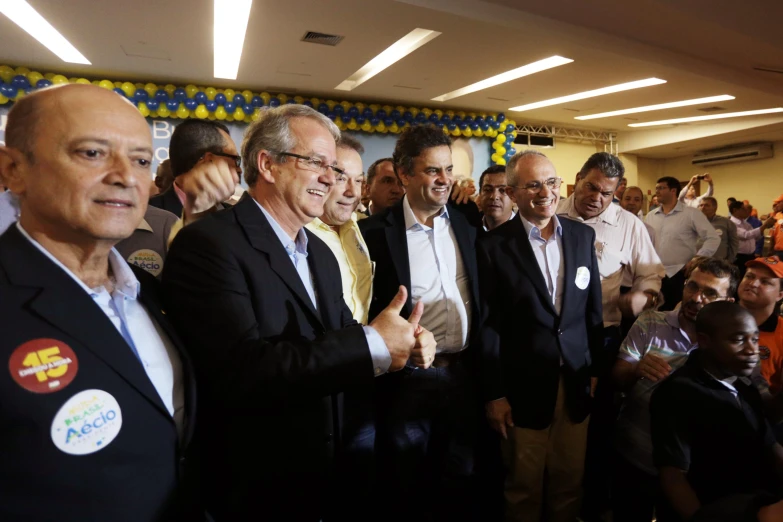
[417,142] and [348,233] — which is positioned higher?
[417,142]

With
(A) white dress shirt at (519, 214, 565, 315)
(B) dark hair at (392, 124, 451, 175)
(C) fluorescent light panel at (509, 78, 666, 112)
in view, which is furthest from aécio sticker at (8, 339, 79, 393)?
(C) fluorescent light panel at (509, 78, 666, 112)

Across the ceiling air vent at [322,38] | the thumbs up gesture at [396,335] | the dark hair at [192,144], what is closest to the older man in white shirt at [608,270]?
the thumbs up gesture at [396,335]

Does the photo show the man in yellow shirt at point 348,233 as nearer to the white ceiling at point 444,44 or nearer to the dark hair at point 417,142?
the dark hair at point 417,142

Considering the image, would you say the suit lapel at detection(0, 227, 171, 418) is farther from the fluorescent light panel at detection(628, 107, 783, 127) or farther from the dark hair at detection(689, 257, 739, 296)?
the fluorescent light panel at detection(628, 107, 783, 127)

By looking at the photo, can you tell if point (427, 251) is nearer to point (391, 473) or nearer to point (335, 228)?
point (335, 228)

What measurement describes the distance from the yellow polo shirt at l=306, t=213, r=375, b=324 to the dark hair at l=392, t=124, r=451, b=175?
407 millimetres

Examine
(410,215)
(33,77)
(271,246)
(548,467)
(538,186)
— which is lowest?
(548,467)

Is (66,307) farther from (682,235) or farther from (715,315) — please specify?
(682,235)

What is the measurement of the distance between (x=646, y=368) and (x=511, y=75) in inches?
265

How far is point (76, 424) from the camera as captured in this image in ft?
2.55

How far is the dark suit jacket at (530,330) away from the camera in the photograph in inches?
80.2

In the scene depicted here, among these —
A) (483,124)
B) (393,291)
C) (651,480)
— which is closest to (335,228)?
(393,291)

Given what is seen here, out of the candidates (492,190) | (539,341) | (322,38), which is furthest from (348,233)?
(322,38)

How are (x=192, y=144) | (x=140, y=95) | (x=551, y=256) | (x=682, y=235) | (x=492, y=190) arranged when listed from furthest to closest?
(x=140, y=95), (x=682, y=235), (x=492, y=190), (x=551, y=256), (x=192, y=144)
